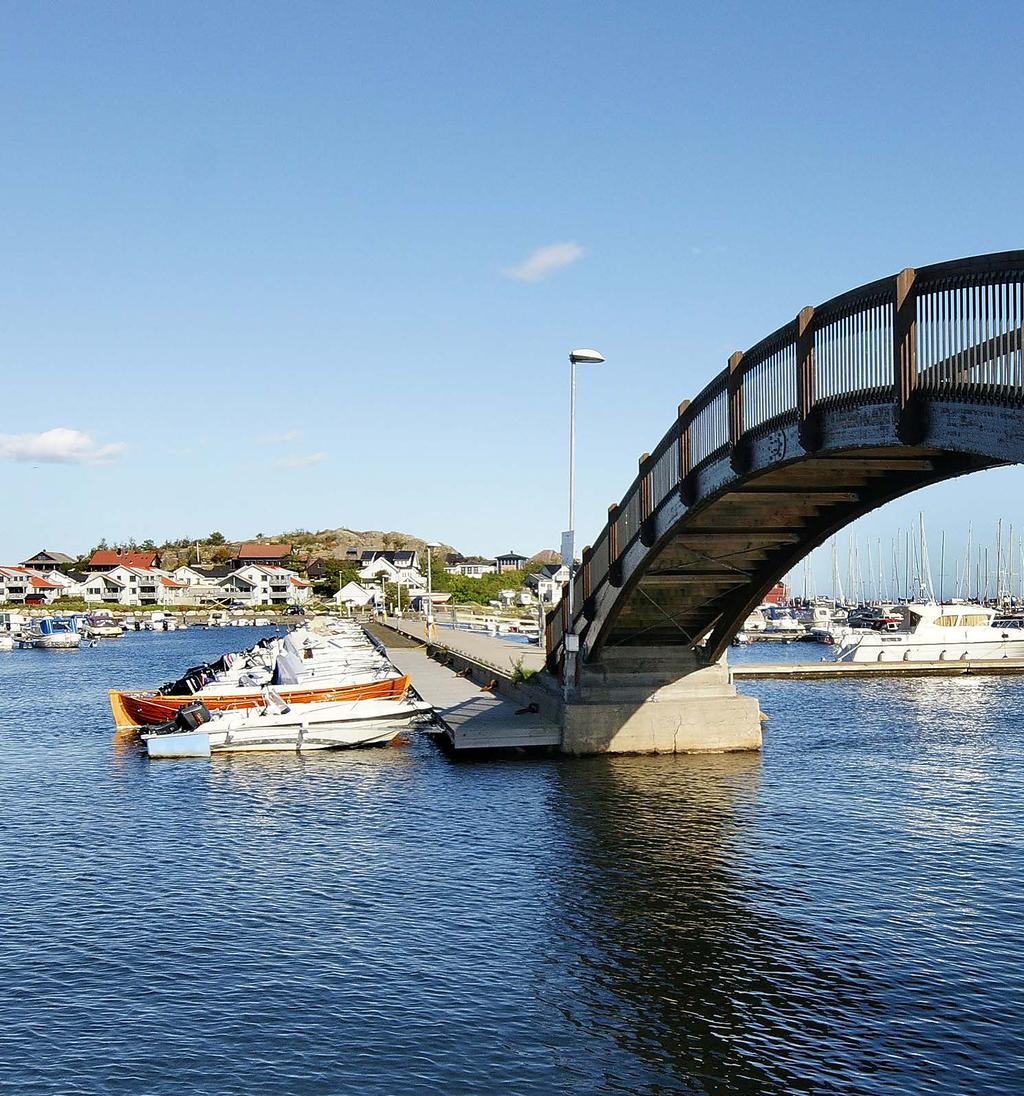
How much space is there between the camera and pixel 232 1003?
1856 centimetres

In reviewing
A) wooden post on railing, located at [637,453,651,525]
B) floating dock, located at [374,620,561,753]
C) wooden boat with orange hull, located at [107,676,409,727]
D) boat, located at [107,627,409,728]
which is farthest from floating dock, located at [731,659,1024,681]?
wooden post on railing, located at [637,453,651,525]

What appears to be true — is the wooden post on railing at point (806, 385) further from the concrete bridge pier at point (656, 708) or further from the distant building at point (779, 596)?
the distant building at point (779, 596)

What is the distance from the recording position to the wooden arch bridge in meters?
16.8

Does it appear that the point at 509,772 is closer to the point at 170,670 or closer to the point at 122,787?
the point at 122,787

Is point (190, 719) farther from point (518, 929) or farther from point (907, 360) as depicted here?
point (907, 360)

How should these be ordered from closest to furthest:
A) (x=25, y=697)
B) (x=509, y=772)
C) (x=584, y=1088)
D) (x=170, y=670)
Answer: (x=584, y=1088) → (x=509, y=772) → (x=25, y=697) → (x=170, y=670)

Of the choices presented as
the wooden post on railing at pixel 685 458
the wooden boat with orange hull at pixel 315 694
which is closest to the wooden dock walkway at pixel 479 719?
the wooden boat with orange hull at pixel 315 694

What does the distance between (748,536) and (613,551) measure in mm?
5781

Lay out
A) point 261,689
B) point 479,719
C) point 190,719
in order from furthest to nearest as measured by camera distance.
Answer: point 261,689 → point 190,719 → point 479,719

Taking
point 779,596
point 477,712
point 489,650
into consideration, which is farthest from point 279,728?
point 779,596

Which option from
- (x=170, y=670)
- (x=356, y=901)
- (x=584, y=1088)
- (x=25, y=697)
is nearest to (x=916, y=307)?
(x=584, y=1088)

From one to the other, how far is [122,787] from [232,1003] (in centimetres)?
2211

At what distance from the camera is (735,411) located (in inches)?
1070

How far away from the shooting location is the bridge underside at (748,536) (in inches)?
963
